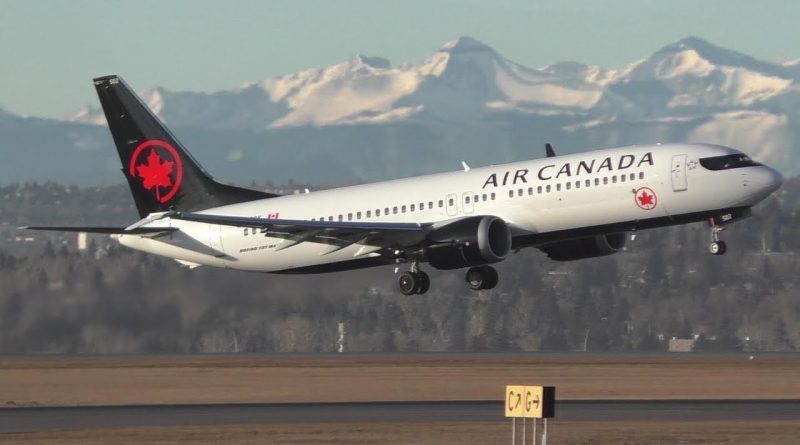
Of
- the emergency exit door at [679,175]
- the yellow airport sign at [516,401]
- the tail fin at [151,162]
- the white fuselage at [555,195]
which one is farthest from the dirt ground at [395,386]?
the tail fin at [151,162]

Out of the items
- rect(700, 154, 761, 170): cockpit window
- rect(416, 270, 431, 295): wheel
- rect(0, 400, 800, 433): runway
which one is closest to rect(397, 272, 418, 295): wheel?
rect(416, 270, 431, 295): wheel

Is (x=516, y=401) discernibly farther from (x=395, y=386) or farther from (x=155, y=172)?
(x=155, y=172)

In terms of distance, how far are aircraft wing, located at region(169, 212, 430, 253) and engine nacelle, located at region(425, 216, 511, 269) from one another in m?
1.11

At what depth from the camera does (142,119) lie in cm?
6956

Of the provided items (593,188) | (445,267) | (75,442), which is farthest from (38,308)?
(75,442)

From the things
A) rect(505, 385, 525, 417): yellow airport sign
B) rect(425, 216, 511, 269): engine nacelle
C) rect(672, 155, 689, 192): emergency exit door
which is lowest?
rect(505, 385, 525, 417): yellow airport sign

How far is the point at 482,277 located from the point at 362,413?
1485cm

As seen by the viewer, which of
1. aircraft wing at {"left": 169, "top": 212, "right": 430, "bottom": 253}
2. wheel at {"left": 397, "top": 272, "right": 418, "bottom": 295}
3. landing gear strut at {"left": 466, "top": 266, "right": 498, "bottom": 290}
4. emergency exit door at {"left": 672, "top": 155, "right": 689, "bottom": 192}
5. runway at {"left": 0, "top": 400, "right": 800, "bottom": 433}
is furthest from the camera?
landing gear strut at {"left": 466, "top": 266, "right": 498, "bottom": 290}

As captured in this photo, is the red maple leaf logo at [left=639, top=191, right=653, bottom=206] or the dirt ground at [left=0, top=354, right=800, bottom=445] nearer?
the dirt ground at [left=0, top=354, right=800, bottom=445]

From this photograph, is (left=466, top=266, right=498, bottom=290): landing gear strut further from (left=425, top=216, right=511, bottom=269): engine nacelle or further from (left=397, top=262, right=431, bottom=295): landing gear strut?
(left=425, top=216, right=511, bottom=269): engine nacelle

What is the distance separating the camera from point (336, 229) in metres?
59.6

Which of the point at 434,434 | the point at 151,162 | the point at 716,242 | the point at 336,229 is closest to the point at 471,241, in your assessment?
the point at 336,229

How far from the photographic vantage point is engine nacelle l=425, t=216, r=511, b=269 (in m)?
57.0

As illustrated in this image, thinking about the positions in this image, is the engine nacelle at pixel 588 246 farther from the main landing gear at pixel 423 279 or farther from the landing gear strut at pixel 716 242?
the landing gear strut at pixel 716 242
